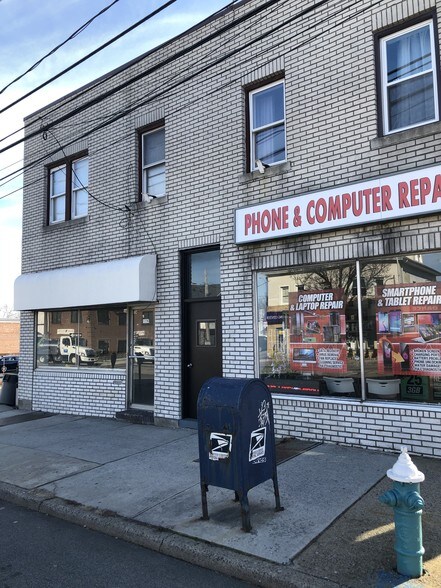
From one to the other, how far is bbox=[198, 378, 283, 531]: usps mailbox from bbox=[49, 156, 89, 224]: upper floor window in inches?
302

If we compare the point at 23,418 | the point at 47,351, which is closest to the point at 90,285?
the point at 47,351

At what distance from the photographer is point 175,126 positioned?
9.13 metres

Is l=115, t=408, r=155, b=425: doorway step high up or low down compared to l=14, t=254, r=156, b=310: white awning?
down

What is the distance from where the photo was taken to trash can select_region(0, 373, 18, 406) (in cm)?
1249

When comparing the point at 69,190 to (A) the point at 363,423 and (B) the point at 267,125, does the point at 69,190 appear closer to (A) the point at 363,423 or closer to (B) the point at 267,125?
(B) the point at 267,125

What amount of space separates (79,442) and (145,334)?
2484 millimetres

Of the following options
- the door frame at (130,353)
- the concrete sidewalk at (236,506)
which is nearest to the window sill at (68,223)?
the door frame at (130,353)

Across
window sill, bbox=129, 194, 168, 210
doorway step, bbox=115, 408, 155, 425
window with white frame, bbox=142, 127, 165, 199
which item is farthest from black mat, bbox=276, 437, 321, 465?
window with white frame, bbox=142, 127, 165, 199

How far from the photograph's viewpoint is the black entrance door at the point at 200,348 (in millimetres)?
8508

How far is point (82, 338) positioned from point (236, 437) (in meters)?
7.18

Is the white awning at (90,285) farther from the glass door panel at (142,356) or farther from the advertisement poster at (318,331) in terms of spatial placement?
the advertisement poster at (318,331)

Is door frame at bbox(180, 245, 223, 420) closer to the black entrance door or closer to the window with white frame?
the black entrance door

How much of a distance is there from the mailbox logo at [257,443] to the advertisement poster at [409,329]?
287 cm

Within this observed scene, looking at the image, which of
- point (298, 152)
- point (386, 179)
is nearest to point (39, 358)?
point (298, 152)
